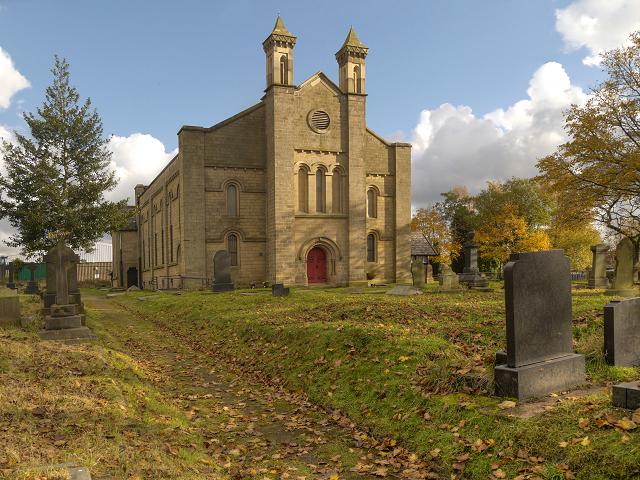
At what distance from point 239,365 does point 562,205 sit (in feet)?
85.7

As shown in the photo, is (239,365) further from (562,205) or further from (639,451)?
(562,205)

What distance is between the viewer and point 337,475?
600 centimetres

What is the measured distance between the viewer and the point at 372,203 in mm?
38875

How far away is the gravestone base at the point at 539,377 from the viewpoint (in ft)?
22.1

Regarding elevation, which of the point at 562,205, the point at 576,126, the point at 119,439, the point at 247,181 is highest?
the point at 576,126

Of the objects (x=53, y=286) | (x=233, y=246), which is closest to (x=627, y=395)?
(x=53, y=286)

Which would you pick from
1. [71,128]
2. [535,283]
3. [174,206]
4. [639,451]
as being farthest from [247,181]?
[639,451]

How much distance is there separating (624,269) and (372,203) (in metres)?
22.5

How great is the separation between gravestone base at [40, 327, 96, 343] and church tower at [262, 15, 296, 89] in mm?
25177

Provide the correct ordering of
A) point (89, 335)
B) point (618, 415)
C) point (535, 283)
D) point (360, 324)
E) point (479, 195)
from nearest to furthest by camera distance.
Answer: point (618, 415), point (535, 283), point (360, 324), point (89, 335), point (479, 195)

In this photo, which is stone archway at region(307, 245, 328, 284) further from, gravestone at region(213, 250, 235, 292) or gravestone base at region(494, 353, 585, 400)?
gravestone base at region(494, 353, 585, 400)

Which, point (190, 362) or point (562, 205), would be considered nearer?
point (190, 362)

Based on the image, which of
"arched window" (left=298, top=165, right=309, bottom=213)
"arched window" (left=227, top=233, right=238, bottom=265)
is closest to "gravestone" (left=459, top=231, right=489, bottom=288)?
"arched window" (left=298, top=165, right=309, bottom=213)

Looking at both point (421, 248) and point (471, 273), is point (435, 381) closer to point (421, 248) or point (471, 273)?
point (471, 273)
